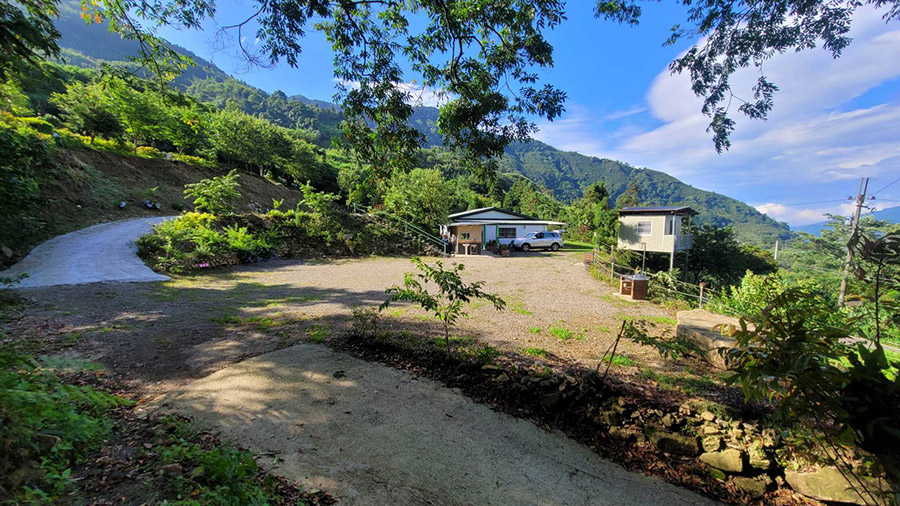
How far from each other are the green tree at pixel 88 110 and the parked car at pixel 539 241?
2501cm

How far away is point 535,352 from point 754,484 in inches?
95.0

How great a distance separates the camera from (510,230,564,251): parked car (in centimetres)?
2352

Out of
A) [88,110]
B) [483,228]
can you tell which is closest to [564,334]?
[483,228]

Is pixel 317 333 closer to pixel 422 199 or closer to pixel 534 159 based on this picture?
pixel 422 199

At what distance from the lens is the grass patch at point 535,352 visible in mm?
4496

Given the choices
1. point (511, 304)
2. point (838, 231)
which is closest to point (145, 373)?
point (511, 304)

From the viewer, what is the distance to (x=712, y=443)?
9.17 feet

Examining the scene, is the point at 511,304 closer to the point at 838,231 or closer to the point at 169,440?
the point at 169,440

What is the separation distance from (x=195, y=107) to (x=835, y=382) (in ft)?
25.2

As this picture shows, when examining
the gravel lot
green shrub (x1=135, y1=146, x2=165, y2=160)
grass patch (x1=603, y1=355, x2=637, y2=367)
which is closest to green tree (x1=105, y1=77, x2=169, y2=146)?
green shrub (x1=135, y1=146, x2=165, y2=160)

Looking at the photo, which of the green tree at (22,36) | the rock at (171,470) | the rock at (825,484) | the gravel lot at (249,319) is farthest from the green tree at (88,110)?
the rock at (825,484)

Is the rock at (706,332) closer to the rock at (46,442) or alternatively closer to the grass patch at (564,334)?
the grass patch at (564,334)

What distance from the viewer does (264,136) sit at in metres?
27.3

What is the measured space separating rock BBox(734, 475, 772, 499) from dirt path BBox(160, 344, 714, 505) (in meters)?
0.43
